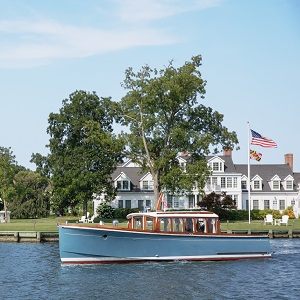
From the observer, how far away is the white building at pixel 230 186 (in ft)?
312

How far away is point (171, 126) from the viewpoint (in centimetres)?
7119

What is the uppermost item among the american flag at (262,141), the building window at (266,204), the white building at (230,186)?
the american flag at (262,141)

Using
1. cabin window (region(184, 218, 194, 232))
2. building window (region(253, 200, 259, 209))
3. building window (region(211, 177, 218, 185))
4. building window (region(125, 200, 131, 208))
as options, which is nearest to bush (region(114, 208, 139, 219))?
building window (region(125, 200, 131, 208))

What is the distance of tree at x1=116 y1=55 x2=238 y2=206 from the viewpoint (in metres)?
68.4

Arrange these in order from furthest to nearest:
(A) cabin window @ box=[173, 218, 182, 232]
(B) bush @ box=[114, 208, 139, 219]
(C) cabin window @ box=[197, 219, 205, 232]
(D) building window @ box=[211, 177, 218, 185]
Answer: (D) building window @ box=[211, 177, 218, 185] < (B) bush @ box=[114, 208, 139, 219] < (C) cabin window @ box=[197, 219, 205, 232] < (A) cabin window @ box=[173, 218, 182, 232]

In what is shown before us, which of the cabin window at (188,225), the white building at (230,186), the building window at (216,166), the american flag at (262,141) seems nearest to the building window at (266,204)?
the white building at (230,186)

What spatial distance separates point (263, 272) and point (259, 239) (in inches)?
207

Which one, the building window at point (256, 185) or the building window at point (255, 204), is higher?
the building window at point (256, 185)

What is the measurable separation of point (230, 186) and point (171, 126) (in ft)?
90.9

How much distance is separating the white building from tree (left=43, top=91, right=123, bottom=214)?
11.3 metres

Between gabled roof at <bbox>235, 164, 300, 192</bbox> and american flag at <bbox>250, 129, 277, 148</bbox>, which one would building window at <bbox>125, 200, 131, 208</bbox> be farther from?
american flag at <bbox>250, 129, 277, 148</bbox>

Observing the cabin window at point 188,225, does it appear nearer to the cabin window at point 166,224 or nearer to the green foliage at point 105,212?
the cabin window at point 166,224

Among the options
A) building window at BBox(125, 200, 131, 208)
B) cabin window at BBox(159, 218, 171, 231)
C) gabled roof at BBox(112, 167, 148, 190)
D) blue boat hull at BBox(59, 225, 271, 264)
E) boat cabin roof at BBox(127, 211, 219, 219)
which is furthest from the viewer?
gabled roof at BBox(112, 167, 148, 190)

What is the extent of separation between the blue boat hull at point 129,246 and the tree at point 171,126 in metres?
25.7
